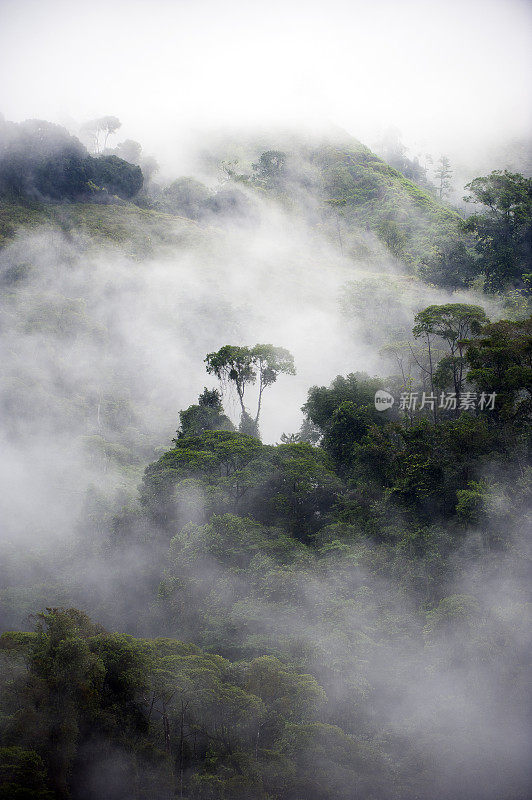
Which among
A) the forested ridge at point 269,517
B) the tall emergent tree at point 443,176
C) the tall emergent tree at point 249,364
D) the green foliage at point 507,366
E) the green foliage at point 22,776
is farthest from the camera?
the tall emergent tree at point 443,176

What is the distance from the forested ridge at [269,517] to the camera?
1406 cm

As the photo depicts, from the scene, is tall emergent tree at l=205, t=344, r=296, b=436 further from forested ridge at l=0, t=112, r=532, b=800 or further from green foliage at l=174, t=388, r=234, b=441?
green foliage at l=174, t=388, r=234, b=441

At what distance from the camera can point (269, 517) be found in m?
26.7

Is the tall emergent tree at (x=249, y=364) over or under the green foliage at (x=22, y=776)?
over

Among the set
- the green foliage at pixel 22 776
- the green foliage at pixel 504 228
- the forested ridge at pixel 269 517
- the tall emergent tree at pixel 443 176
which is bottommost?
the green foliage at pixel 22 776

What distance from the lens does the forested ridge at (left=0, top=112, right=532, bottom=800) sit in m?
14.1

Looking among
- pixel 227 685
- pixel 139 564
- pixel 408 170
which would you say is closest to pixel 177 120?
pixel 408 170

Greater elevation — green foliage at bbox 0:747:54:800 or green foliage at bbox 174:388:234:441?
green foliage at bbox 174:388:234:441

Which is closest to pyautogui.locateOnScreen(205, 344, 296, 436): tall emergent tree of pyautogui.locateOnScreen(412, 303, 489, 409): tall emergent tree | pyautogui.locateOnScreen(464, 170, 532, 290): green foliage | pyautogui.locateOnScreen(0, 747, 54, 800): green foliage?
pyautogui.locateOnScreen(412, 303, 489, 409): tall emergent tree

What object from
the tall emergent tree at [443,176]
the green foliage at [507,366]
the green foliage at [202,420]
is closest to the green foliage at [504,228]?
the green foliage at [507,366]

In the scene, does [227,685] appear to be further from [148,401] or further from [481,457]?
[148,401]

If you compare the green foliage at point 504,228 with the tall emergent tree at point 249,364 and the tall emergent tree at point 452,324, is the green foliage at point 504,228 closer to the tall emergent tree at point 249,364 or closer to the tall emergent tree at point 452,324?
the tall emergent tree at point 452,324

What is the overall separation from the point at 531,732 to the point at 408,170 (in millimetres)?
88380

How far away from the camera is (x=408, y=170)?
294ft
